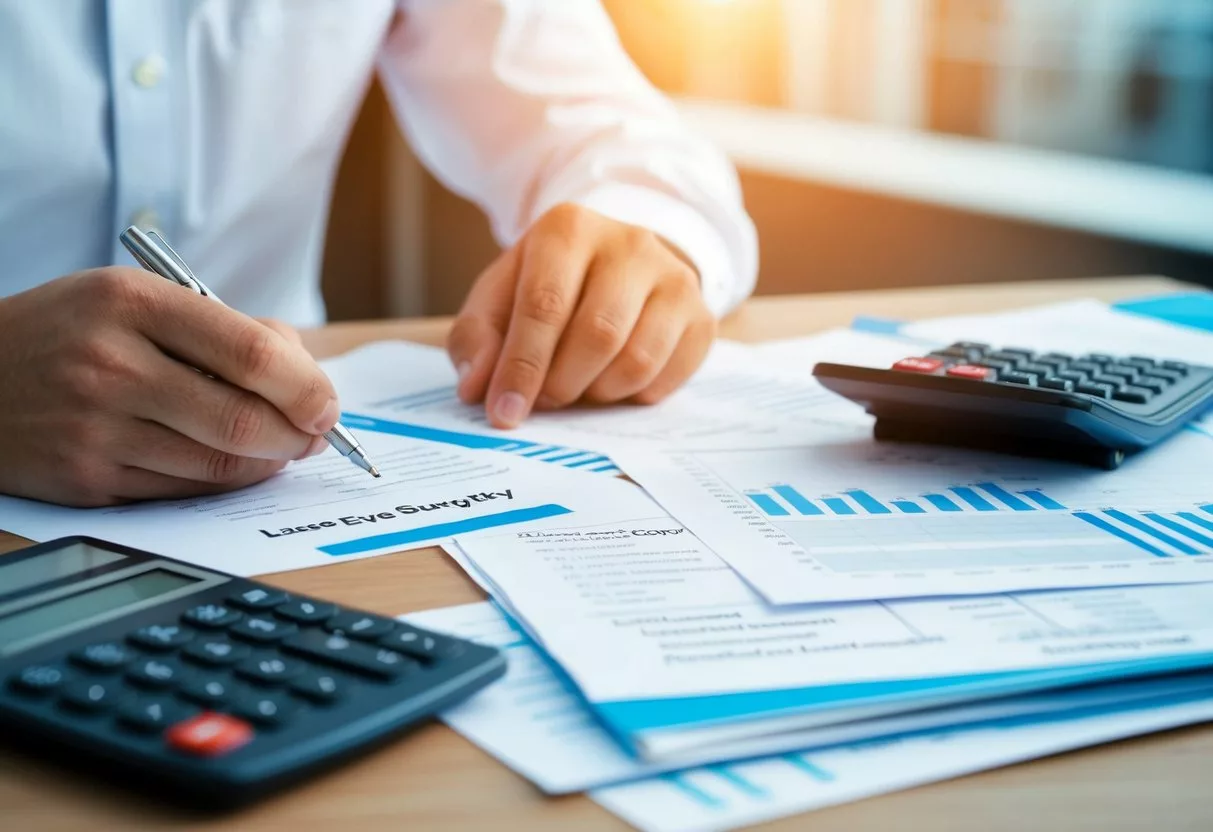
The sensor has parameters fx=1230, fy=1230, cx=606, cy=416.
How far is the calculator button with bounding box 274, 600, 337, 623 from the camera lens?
0.36 meters

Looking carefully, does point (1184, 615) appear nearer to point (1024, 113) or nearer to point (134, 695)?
point (134, 695)

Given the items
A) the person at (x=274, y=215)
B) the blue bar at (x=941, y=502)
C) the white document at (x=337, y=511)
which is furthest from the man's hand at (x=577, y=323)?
the blue bar at (x=941, y=502)

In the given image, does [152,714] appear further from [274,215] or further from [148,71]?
[274,215]

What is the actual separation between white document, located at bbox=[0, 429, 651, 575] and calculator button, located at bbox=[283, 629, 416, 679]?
96mm

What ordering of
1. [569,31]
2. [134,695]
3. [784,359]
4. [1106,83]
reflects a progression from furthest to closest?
[1106,83] → [569,31] → [784,359] → [134,695]

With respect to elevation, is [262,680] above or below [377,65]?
below

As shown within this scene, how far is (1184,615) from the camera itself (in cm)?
40

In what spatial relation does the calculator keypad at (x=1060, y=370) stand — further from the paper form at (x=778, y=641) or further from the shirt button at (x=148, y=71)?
the shirt button at (x=148, y=71)

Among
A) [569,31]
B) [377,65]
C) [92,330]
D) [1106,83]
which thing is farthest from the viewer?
[1106,83]

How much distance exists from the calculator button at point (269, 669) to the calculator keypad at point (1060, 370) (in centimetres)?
35

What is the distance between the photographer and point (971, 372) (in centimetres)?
57

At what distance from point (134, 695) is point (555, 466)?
0.28 metres

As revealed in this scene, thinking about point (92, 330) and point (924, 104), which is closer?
point (92, 330)

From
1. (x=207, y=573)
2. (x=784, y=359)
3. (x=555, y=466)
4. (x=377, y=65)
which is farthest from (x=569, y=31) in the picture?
(x=207, y=573)
